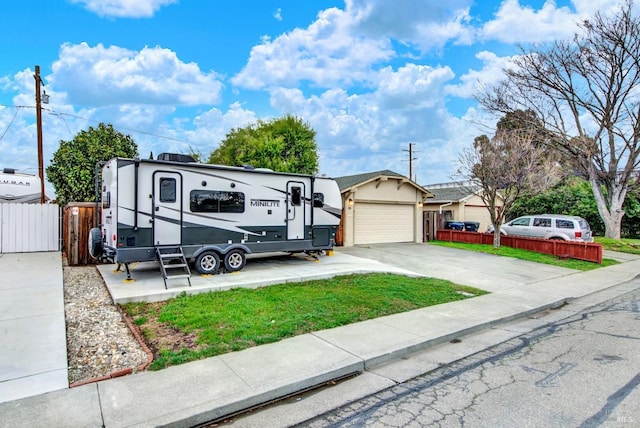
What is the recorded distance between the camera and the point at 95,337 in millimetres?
5102

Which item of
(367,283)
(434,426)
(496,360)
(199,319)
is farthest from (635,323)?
(199,319)

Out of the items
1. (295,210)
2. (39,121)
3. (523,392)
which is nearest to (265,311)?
(523,392)

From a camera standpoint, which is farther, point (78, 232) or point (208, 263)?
point (78, 232)

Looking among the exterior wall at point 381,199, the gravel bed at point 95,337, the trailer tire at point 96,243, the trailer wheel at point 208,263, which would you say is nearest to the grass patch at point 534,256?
the exterior wall at point 381,199

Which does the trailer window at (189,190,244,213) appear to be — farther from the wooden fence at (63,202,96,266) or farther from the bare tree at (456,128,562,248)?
the bare tree at (456,128,562,248)

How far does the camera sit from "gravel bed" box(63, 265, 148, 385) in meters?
4.18

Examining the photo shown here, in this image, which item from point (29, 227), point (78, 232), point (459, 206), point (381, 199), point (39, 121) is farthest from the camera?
point (459, 206)

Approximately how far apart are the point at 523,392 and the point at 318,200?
26.7 ft

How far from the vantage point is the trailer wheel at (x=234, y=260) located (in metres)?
9.41

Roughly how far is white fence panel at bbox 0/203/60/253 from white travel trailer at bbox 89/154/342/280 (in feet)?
13.3

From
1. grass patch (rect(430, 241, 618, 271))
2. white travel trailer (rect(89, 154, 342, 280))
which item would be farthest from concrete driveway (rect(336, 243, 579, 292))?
white travel trailer (rect(89, 154, 342, 280))

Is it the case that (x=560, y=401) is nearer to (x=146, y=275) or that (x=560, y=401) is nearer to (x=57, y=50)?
(x=146, y=275)

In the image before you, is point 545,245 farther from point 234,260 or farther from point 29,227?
point 29,227

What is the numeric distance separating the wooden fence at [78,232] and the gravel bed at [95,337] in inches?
120
